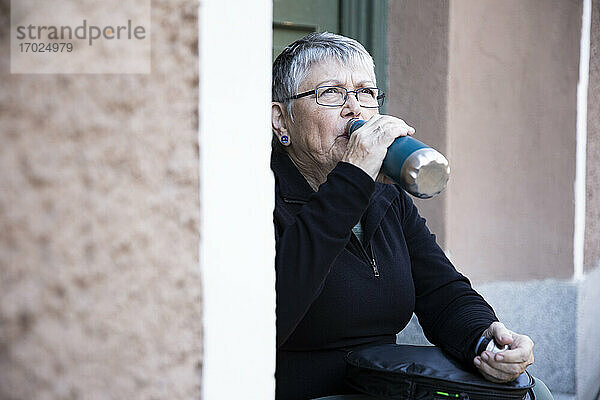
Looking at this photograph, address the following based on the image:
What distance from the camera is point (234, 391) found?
1082 mm

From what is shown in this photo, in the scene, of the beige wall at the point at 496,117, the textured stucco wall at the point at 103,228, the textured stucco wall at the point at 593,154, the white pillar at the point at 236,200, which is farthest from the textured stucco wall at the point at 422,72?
the textured stucco wall at the point at 103,228

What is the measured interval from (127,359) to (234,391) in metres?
0.19

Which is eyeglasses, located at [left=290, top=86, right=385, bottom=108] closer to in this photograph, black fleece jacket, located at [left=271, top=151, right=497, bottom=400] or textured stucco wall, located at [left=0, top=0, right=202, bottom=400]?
black fleece jacket, located at [left=271, top=151, right=497, bottom=400]

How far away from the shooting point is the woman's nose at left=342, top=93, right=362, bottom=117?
1948 mm

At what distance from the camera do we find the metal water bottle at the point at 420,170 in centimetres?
148

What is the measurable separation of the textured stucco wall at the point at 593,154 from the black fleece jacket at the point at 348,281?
5.31 ft

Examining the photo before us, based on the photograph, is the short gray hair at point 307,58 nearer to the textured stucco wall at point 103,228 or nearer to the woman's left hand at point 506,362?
the woman's left hand at point 506,362

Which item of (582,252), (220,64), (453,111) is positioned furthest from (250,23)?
(582,252)

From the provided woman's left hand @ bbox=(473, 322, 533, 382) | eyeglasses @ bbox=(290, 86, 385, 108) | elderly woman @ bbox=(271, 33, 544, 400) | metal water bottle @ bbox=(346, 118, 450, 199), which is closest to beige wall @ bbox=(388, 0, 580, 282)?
elderly woman @ bbox=(271, 33, 544, 400)

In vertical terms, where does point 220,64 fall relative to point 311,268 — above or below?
above

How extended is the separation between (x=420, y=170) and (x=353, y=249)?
1.68ft

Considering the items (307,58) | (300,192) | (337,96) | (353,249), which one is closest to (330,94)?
(337,96)

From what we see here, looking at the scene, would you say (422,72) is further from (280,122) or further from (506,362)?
(506,362)

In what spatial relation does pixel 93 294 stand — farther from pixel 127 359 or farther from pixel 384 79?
pixel 384 79
